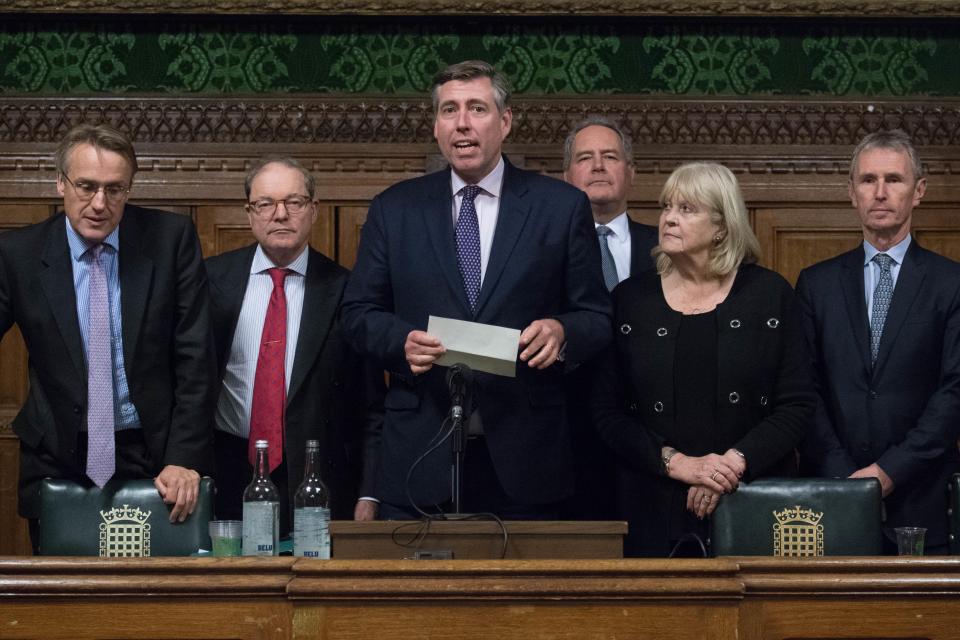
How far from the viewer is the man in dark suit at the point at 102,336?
3.08m

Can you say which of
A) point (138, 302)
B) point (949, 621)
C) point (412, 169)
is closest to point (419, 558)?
point (949, 621)

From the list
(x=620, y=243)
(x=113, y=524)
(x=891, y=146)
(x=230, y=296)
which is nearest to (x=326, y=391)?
(x=230, y=296)

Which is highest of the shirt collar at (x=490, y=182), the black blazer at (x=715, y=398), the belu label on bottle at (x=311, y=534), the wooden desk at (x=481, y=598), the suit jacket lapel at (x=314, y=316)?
the shirt collar at (x=490, y=182)

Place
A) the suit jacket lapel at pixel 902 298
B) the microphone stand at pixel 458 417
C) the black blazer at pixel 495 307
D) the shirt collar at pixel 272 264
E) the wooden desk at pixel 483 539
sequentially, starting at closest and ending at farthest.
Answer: the wooden desk at pixel 483 539 < the microphone stand at pixel 458 417 < the black blazer at pixel 495 307 < the suit jacket lapel at pixel 902 298 < the shirt collar at pixel 272 264

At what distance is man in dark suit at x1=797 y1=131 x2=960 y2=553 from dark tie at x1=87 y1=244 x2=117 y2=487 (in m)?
1.75

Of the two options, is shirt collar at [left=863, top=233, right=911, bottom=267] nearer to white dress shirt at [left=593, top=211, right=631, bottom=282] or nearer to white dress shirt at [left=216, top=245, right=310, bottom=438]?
white dress shirt at [left=593, top=211, right=631, bottom=282]

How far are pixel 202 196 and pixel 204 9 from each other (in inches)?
26.6

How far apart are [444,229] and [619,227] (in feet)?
2.72

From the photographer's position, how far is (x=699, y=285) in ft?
10.9

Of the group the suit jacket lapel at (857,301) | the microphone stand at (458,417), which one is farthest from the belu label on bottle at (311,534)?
the suit jacket lapel at (857,301)

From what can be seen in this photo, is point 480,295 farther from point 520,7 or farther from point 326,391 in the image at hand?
point 520,7

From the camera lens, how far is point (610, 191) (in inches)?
152

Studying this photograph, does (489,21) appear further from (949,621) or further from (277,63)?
(949,621)

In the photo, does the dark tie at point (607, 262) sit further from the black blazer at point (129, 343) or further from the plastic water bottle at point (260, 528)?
the plastic water bottle at point (260, 528)
